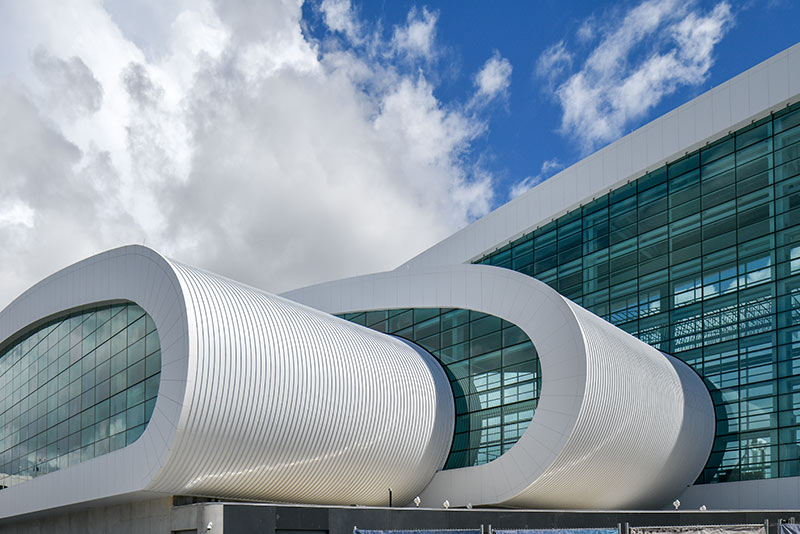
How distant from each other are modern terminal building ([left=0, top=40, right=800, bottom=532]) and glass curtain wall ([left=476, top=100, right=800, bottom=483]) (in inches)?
3.6

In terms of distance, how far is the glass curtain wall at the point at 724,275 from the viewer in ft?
113

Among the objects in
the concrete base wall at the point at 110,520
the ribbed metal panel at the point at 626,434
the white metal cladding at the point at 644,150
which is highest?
the white metal cladding at the point at 644,150

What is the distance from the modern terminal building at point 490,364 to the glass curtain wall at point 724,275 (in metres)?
0.09

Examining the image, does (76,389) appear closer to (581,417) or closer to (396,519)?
(396,519)

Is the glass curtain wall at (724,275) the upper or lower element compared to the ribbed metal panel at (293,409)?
upper

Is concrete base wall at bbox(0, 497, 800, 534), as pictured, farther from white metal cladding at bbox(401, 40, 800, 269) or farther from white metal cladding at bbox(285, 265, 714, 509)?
white metal cladding at bbox(401, 40, 800, 269)

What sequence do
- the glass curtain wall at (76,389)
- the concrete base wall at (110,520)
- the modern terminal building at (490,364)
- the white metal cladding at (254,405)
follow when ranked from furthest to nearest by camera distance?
the glass curtain wall at (76,389) < the modern terminal building at (490,364) < the concrete base wall at (110,520) < the white metal cladding at (254,405)

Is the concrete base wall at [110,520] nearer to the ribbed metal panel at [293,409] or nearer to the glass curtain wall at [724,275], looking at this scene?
the ribbed metal panel at [293,409]

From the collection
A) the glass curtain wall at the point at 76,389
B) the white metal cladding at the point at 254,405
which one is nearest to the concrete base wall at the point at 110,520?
the white metal cladding at the point at 254,405

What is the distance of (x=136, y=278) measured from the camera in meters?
24.7

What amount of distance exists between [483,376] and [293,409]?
10441mm

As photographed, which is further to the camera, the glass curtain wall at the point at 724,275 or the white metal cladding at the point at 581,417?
the glass curtain wall at the point at 724,275

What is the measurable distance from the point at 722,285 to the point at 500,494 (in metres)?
16.0

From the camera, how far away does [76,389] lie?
2931cm
